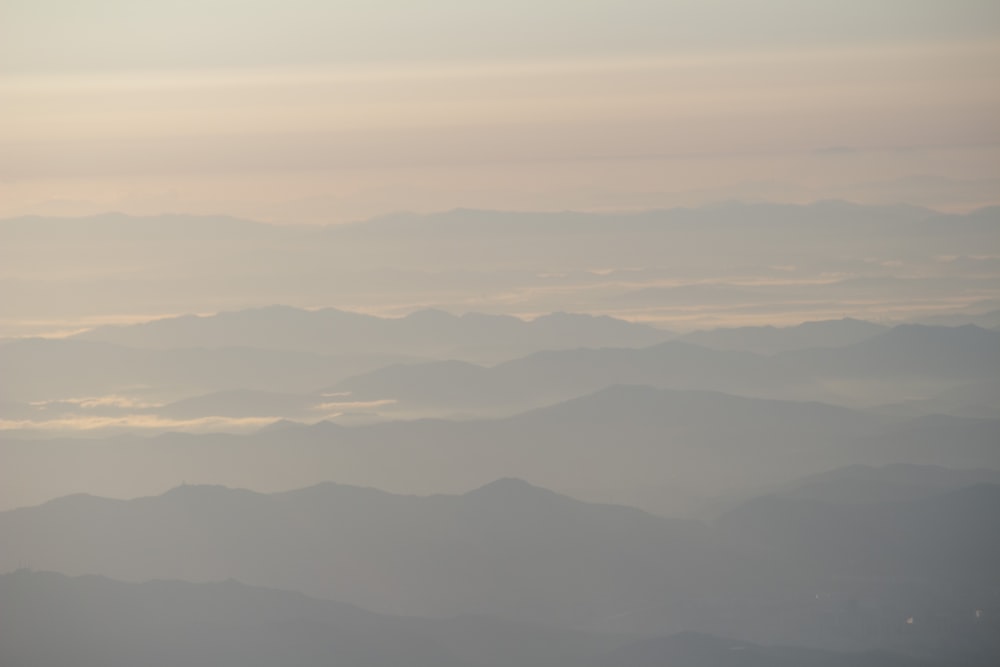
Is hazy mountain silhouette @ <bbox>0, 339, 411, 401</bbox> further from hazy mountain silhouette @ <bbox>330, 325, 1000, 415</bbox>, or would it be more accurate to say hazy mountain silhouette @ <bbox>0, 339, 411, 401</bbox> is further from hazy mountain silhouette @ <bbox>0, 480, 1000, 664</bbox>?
hazy mountain silhouette @ <bbox>0, 480, 1000, 664</bbox>

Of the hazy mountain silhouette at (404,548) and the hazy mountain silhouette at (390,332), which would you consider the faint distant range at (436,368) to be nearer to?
the hazy mountain silhouette at (390,332)

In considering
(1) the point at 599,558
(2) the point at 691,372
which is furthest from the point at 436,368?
(2) the point at 691,372

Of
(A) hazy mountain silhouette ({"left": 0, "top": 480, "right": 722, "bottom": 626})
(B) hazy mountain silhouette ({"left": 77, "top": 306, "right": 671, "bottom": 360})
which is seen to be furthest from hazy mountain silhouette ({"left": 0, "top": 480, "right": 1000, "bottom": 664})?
(B) hazy mountain silhouette ({"left": 77, "top": 306, "right": 671, "bottom": 360})

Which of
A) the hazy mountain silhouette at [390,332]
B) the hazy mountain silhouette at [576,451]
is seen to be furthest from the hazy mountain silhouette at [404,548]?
the hazy mountain silhouette at [390,332]

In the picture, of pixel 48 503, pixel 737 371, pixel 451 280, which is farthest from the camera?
pixel 737 371

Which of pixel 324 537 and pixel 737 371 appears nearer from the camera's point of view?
pixel 324 537

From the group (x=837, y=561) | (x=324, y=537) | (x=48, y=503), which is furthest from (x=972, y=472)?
(x=48, y=503)

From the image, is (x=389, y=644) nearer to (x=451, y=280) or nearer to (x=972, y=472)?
(x=451, y=280)

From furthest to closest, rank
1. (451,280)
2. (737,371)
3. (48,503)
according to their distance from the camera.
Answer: (737,371), (451,280), (48,503)
